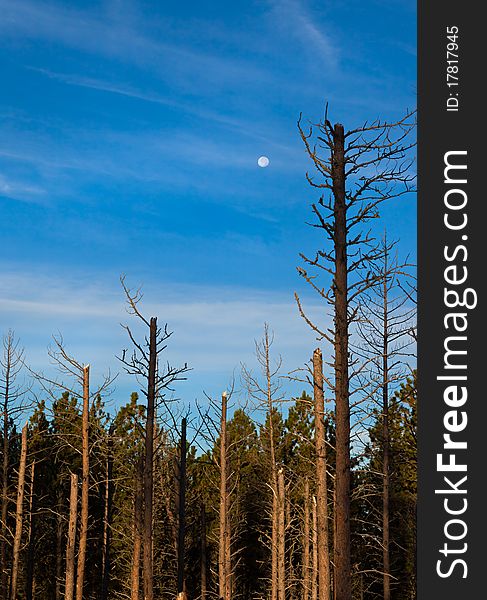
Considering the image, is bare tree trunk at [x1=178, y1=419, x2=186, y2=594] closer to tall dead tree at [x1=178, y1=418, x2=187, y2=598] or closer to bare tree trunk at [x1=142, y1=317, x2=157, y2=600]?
tall dead tree at [x1=178, y1=418, x2=187, y2=598]

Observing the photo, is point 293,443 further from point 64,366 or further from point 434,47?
point 434,47

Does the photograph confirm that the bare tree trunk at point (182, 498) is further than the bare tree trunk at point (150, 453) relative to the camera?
Yes

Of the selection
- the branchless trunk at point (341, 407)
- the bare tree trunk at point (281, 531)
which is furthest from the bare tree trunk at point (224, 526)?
the branchless trunk at point (341, 407)

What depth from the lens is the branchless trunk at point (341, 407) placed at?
11391 mm

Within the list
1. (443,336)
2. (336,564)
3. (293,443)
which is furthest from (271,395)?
(443,336)

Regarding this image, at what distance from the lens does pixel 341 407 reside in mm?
11453

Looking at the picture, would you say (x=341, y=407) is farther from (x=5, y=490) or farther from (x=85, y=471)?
(x=5, y=490)

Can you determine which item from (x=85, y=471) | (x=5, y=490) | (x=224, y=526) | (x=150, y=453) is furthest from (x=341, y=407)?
(x=5, y=490)

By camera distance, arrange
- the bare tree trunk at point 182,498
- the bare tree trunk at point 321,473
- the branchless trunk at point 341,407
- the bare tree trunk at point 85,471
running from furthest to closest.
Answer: the bare tree trunk at point 182,498, the bare tree trunk at point 85,471, the bare tree trunk at point 321,473, the branchless trunk at point 341,407

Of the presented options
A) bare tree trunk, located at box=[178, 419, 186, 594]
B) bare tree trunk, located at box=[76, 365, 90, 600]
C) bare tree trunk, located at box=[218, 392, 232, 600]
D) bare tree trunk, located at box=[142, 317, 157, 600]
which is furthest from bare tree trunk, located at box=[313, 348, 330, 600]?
bare tree trunk, located at box=[76, 365, 90, 600]

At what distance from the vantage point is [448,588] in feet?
26.2

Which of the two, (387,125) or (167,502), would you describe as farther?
(167,502)

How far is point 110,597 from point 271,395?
18.1 meters

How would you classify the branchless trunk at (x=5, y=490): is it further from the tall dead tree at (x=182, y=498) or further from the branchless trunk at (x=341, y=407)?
the branchless trunk at (x=341, y=407)
